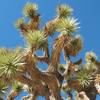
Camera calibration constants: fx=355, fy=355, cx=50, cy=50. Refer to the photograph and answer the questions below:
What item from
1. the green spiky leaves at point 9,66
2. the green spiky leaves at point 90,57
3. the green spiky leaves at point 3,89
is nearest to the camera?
the green spiky leaves at point 9,66

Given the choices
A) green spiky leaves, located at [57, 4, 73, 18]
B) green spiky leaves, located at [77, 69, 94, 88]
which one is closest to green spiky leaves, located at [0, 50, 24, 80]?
green spiky leaves, located at [77, 69, 94, 88]

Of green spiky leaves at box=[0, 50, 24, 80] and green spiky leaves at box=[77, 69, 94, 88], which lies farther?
green spiky leaves at box=[77, 69, 94, 88]

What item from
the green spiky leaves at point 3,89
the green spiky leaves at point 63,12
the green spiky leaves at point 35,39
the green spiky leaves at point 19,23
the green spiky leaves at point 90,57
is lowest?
the green spiky leaves at point 3,89

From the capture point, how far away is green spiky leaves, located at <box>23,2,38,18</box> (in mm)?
Result: 12906

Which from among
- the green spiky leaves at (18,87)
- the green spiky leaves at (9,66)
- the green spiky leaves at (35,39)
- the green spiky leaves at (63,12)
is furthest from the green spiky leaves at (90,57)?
the green spiky leaves at (9,66)

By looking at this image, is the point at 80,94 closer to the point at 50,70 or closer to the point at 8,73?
the point at 50,70

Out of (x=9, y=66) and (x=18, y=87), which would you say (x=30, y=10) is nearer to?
(x=18, y=87)

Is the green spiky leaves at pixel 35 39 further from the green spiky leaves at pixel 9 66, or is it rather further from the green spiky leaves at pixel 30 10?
the green spiky leaves at pixel 30 10

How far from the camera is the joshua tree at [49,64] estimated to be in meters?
9.69

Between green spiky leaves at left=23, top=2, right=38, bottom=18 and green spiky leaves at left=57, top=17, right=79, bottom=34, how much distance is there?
1854 millimetres

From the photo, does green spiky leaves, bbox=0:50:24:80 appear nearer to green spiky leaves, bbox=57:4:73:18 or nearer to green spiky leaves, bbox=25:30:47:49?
green spiky leaves, bbox=25:30:47:49

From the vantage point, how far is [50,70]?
11234 millimetres

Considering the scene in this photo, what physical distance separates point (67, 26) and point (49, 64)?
1.39 metres

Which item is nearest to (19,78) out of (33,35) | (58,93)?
(33,35)
